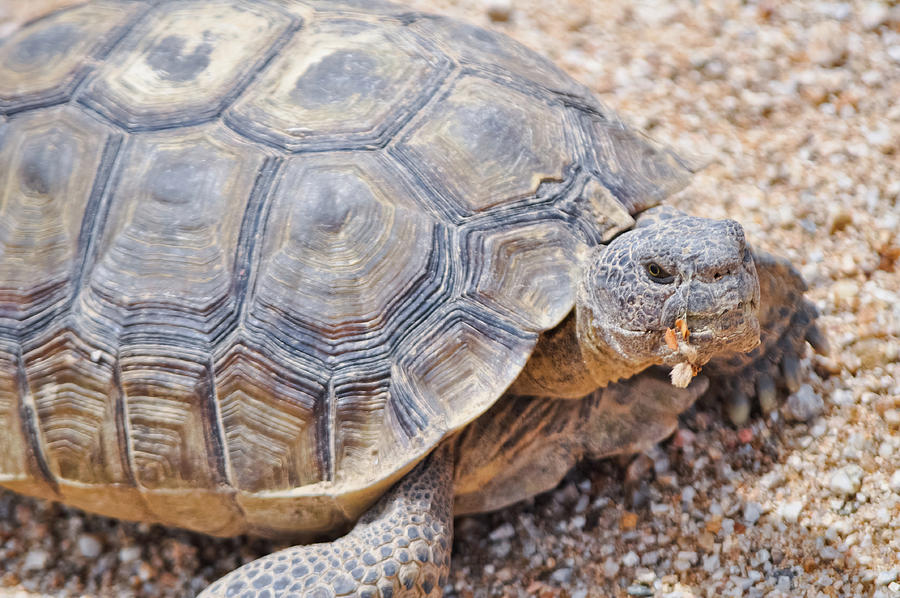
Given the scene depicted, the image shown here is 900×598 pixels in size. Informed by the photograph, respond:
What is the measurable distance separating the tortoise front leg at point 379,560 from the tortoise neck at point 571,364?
0.44 meters

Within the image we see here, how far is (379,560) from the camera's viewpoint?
7.86 ft

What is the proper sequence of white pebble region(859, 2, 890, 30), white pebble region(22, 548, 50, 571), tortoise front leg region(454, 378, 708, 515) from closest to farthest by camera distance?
tortoise front leg region(454, 378, 708, 515) < white pebble region(22, 548, 50, 571) < white pebble region(859, 2, 890, 30)

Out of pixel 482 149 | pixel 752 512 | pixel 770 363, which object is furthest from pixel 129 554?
pixel 770 363

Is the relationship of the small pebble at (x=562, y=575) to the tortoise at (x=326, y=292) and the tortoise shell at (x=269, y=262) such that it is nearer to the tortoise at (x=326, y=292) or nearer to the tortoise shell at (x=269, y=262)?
the tortoise at (x=326, y=292)

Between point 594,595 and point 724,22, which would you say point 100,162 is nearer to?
point 594,595

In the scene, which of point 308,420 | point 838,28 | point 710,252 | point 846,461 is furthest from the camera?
point 838,28

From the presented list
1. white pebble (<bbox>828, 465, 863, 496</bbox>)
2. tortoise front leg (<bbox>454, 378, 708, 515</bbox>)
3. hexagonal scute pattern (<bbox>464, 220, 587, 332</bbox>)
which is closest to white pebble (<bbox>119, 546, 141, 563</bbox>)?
tortoise front leg (<bbox>454, 378, 708, 515</bbox>)

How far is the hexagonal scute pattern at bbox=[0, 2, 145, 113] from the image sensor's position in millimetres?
2797

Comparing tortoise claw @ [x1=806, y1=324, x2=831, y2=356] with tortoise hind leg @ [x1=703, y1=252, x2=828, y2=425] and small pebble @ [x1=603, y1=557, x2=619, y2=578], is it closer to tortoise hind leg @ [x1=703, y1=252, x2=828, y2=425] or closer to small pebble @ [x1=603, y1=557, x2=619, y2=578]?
tortoise hind leg @ [x1=703, y1=252, x2=828, y2=425]

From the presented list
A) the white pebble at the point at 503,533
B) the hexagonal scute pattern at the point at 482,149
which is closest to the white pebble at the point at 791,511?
the white pebble at the point at 503,533

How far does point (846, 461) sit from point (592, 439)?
841mm

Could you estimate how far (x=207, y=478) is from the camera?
8.36ft

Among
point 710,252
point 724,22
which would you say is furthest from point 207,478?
point 724,22

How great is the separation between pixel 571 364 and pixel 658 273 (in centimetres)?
43
